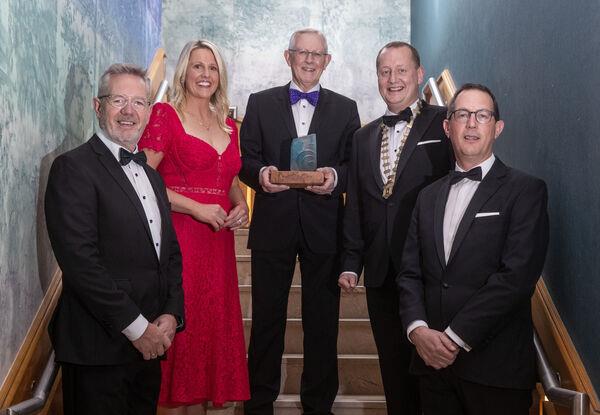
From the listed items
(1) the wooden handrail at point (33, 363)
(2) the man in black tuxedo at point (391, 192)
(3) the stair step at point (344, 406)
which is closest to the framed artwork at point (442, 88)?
(2) the man in black tuxedo at point (391, 192)

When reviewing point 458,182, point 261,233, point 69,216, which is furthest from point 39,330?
point 458,182

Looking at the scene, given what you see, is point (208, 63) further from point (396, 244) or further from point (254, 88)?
point (254, 88)

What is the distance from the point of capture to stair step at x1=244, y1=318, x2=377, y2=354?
3.99 m

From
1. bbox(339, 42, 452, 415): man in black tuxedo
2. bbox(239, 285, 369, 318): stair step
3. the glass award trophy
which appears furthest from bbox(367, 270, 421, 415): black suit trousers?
bbox(239, 285, 369, 318): stair step

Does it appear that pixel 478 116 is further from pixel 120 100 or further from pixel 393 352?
pixel 120 100

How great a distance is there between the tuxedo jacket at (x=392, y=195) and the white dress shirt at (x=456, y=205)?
1.33 ft

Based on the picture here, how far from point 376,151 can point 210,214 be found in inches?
29.0

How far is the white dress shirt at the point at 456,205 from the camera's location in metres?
2.46

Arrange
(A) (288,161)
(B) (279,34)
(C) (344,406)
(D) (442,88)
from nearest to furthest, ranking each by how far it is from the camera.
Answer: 1. (A) (288,161)
2. (C) (344,406)
3. (D) (442,88)
4. (B) (279,34)

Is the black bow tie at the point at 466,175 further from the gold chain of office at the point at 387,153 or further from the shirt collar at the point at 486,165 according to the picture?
the gold chain of office at the point at 387,153

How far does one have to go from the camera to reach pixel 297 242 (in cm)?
328

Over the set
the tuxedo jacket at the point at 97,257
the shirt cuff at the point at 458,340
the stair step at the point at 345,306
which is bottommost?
the stair step at the point at 345,306

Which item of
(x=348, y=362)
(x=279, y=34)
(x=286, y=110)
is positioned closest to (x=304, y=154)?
(x=286, y=110)

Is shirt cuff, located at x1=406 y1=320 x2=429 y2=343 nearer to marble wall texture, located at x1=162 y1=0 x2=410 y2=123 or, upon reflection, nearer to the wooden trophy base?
the wooden trophy base
